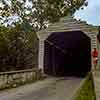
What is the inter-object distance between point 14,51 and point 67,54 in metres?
5.03

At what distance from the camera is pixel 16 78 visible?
10867 millimetres

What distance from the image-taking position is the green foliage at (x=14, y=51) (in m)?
16.0

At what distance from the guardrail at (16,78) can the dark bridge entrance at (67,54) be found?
2.27 metres

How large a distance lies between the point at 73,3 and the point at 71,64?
811 cm

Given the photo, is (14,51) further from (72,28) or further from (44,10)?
(44,10)

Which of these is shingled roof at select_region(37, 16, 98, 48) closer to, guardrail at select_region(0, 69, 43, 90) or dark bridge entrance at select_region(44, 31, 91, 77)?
dark bridge entrance at select_region(44, 31, 91, 77)

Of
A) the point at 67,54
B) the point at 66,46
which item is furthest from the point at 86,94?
the point at 67,54

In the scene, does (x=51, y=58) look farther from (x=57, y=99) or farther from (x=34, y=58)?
(x=57, y=99)

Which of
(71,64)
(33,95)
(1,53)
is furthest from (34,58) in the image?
(33,95)

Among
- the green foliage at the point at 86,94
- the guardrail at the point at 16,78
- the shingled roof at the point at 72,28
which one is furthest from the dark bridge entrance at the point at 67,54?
the green foliage at the point at 86,94

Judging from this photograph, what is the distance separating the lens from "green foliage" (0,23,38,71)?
16.0 m

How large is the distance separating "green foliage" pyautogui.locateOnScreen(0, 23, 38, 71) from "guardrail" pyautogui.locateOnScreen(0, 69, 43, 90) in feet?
11.0

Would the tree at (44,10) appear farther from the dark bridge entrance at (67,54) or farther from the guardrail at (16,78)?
the guardrail at (16,78)

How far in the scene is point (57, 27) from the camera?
14.2m
